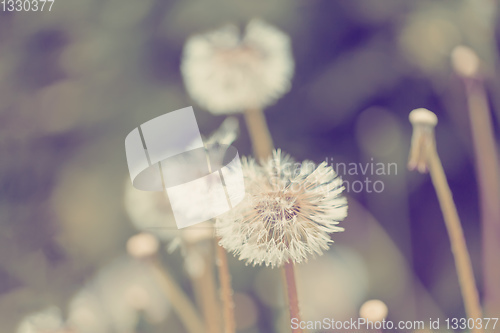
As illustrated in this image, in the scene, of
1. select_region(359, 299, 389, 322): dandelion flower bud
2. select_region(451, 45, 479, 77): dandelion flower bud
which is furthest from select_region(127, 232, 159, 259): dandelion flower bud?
select_region(451, 45, 479, 77): dandelion flower bud

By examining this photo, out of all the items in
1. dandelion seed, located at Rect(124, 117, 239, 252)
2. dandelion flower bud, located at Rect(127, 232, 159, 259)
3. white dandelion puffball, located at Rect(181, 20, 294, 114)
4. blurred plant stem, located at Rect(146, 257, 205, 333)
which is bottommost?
blurred plant stem, located at Rect(146, 257, 205, 333)

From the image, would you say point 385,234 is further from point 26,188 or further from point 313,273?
point 26,188

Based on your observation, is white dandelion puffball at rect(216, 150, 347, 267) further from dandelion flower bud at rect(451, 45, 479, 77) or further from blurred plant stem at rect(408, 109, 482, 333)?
dandelion flower bud at rect(451, 45, 479, 77)

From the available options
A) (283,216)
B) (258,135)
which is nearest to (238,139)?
(258,135)

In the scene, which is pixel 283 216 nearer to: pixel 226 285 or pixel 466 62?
pixel 226 285

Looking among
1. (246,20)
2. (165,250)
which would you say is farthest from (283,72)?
(165,250)

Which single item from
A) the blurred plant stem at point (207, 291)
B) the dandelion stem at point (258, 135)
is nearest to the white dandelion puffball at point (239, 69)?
the dandelion stem at point (258, 135)
